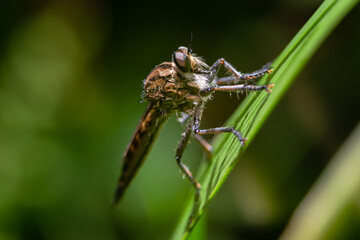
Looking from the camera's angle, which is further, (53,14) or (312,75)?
(53,14)

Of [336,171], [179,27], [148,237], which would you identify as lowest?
[148,237]

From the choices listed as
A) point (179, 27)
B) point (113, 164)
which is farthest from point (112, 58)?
point (113, 164)

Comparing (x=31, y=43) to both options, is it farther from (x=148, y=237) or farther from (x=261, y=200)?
(x=261, y=200)

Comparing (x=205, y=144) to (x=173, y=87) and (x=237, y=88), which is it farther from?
(x=237, y=88)

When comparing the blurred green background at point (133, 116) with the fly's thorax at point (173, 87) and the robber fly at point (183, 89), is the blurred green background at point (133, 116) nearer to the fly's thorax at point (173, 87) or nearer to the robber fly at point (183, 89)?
the robber fly at point (183, 89)

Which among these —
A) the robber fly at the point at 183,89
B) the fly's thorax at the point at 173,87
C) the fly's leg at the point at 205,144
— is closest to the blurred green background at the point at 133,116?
the fly's leg at the point at 205,144

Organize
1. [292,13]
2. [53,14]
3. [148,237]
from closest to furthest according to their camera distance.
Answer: [148,237], [292,13], [53,14]
